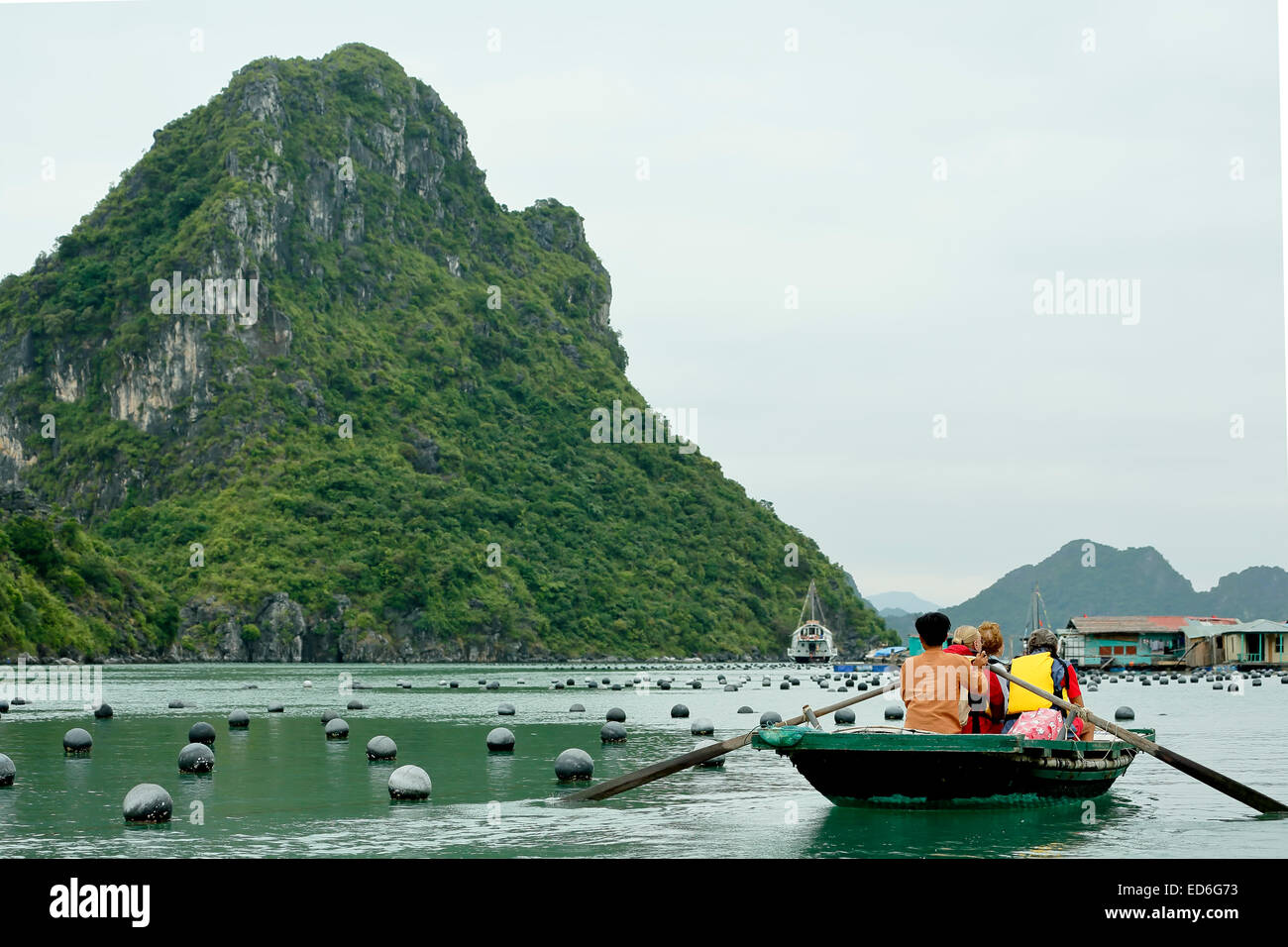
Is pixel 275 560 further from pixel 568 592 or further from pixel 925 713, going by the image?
pixel 925 713

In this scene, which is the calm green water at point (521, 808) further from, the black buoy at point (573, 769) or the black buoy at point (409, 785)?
the black buoy at point (573, 769)

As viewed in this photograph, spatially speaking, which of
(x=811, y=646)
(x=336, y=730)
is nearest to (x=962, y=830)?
(x=336, y=730)

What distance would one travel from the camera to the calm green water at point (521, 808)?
15.2 metres

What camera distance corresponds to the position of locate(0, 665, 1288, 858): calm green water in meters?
15.2

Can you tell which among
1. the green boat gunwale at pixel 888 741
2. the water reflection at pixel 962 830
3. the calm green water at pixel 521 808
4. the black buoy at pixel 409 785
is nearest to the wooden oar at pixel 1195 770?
the calm green water at pixel 521 808

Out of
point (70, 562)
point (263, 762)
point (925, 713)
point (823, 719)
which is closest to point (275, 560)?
point (70, 562)

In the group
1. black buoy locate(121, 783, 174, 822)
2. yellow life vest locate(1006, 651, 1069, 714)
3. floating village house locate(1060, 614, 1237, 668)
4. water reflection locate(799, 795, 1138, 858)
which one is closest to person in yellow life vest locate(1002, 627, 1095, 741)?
yellow life vest locate(1006, 651, 1069, 714)

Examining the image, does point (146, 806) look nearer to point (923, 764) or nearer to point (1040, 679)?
point (923, 764)

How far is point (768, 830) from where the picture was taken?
16.5 metres

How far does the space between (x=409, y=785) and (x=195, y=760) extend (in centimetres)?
557

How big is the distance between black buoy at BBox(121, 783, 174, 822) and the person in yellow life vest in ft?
36.7

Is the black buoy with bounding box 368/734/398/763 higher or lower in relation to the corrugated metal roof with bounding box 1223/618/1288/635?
higher

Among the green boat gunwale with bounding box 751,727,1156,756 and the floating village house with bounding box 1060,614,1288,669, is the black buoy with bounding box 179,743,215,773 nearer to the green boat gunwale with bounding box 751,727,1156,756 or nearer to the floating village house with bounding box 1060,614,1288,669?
the green boat gunwale with bounding box 751,727,1156,756
